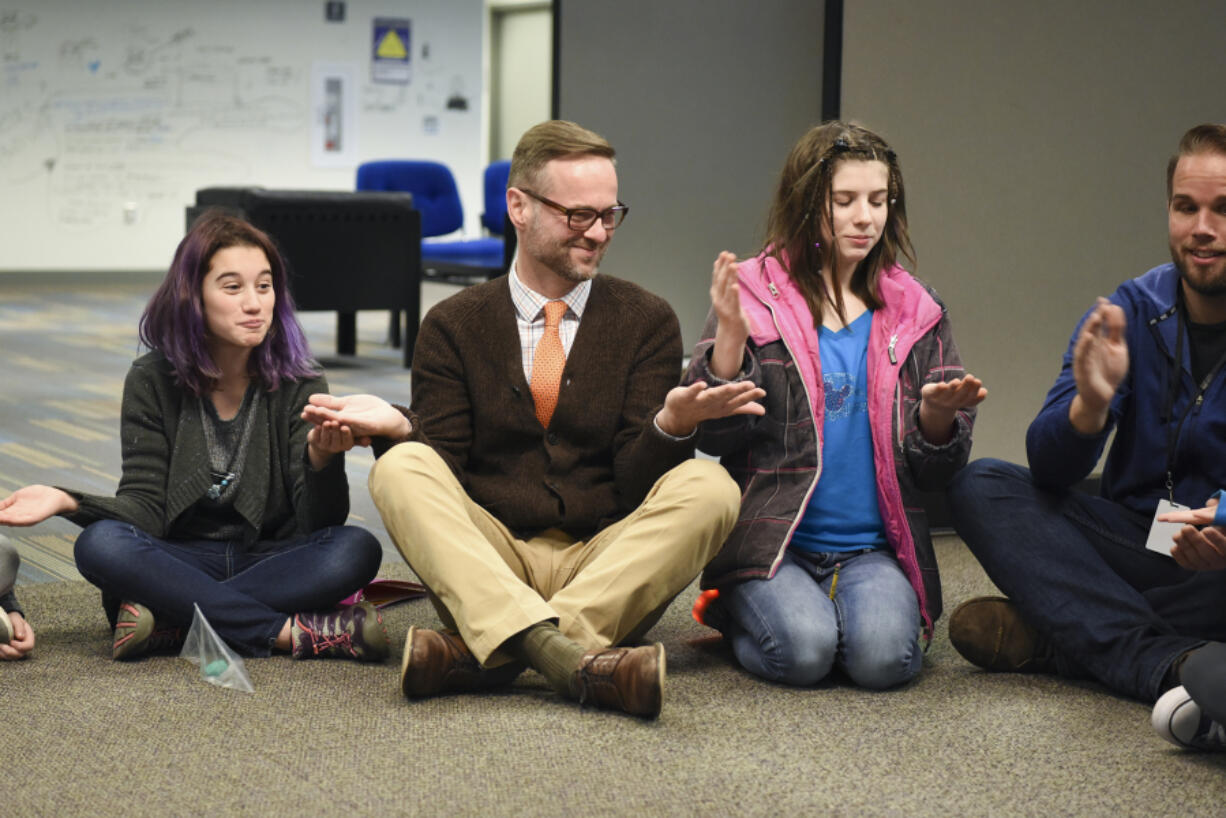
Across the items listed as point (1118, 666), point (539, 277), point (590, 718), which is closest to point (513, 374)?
point (539, 277)

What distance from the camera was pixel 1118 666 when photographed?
6.90ft

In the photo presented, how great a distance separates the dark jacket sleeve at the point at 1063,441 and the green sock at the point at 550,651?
2.59 feet

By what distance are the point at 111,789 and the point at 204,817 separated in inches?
6.4

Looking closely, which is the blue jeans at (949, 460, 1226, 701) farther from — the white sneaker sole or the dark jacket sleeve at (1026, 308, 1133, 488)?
the white sneaker sole

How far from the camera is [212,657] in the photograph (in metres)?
2.18

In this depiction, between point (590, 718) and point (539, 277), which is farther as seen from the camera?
point (539, 277)

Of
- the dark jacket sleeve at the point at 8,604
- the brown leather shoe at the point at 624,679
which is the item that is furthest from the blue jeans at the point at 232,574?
the brown leather shoe at the point at 624,679

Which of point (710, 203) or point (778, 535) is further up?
point (710, 203)

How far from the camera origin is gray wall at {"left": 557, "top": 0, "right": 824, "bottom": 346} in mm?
3596

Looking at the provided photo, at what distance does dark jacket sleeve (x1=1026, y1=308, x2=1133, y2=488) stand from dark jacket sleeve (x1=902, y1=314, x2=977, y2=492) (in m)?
0.11

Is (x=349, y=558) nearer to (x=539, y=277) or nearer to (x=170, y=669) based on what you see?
(x=170, y=669)

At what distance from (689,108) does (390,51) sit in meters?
7.51

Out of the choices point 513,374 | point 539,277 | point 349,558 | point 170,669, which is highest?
point 539,277

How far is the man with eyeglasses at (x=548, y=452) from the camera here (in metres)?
2.02
